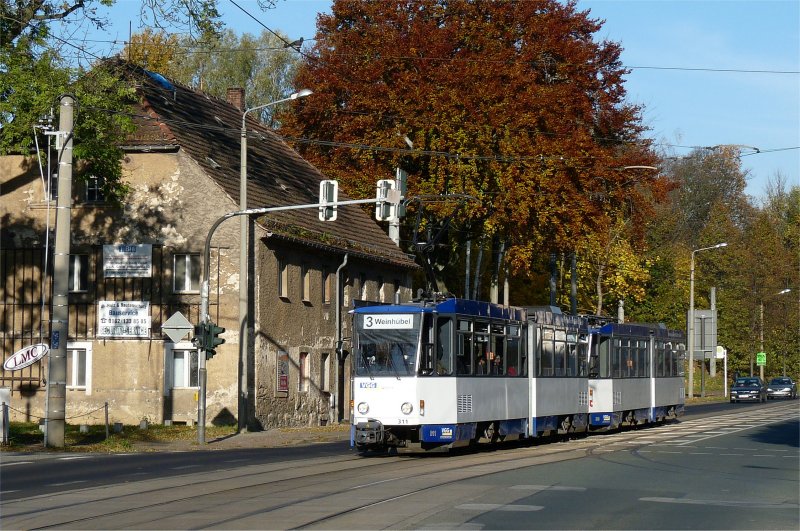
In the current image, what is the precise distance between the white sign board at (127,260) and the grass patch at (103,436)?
5.03 metres

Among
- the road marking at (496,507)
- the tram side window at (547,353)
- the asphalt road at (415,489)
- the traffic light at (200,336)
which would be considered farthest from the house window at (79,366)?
the road marking at (496,507)

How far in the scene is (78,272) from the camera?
3922cm

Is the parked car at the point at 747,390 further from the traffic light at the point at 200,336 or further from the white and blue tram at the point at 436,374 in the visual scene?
the traffic light at the point at 200,336

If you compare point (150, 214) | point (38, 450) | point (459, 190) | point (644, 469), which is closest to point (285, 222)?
point (150, 214)

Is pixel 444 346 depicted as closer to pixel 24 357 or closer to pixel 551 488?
pixel 551 488

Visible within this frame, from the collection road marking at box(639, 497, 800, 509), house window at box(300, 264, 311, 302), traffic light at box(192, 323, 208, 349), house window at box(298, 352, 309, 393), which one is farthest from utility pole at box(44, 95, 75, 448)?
road marking at box(639, 497, 800, 509)

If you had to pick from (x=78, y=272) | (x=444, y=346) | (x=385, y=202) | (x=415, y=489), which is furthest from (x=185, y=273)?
(x=415, y=489)

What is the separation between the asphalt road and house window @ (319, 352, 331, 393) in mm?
14987

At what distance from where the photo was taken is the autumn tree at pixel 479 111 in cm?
4341

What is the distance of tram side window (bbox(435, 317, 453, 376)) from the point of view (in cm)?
2405

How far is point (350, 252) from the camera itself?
4331 centimetres

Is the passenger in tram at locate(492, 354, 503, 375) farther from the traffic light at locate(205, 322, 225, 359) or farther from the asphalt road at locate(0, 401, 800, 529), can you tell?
the traffic light at locate(205, 322, 225, 359)

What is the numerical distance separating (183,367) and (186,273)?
2.88 meters

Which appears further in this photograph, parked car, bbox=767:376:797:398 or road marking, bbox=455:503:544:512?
parked car, bbox=767:376:797:398
